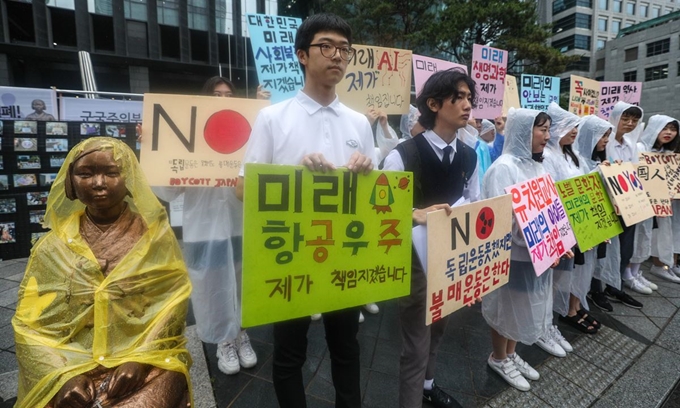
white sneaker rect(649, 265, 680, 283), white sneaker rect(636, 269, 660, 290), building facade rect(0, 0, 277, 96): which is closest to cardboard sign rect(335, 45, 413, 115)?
white sneaker rect(636, 269, 660, 290)

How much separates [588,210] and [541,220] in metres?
0.85

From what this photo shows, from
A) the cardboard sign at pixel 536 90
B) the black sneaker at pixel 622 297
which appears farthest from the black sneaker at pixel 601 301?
the cardboard sign at pixel 536 90

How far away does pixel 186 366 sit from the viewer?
1523 mm

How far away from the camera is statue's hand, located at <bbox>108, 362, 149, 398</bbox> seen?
125 cm

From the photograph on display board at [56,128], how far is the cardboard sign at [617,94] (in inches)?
324

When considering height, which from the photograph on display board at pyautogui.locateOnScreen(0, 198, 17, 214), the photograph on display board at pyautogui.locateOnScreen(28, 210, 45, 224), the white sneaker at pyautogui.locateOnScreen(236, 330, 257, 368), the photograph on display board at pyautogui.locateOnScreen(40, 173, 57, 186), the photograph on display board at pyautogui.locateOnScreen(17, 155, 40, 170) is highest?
the photograph on display board at pyautogui.locateOnScreen(17, 155, 40, 170)

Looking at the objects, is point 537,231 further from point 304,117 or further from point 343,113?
point 304,117

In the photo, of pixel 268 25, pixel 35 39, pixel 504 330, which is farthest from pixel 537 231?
pixel 35 39

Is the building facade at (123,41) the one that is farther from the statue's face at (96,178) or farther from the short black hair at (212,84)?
the statue's face at (96,178)

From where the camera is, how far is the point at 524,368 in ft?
8.66

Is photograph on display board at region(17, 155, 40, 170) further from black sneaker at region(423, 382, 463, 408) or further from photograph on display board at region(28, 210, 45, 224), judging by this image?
black sneaker at region(423, 382, 463, 408)

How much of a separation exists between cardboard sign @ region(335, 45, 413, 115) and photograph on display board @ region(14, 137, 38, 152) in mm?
4578

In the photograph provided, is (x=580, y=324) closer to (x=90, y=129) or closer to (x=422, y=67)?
(x=422, y=67)

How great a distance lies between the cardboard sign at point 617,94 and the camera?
5492 mm
